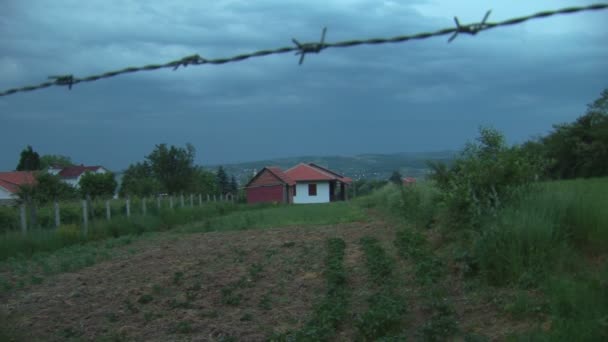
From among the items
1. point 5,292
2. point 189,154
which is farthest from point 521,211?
point 189,154

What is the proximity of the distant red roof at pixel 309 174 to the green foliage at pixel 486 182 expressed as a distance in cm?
6046

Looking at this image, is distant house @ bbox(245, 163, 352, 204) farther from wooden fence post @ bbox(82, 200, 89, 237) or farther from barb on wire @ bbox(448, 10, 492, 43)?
barb on wire @ bbox(448, 10, 492, 43)

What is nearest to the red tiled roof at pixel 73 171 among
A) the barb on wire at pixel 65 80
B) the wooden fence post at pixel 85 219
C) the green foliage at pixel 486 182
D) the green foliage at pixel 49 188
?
the green foliage at pixel 49 188

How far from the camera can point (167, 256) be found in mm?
13500

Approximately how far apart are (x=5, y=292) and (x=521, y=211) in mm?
8184

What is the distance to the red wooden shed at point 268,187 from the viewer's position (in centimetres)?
6388

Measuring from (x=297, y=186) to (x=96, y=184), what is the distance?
3204 centimetres

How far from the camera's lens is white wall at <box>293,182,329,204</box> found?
236ft

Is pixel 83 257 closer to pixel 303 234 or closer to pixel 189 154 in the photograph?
pixel 303 234

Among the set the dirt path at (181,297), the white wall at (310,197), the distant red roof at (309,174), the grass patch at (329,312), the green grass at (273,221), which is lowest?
the white wall at (310,197)

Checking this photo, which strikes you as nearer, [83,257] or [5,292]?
[5,292]

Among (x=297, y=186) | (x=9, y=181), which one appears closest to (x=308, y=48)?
(x=9, y=181)

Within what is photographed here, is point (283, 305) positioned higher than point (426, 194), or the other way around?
point (426, 194)

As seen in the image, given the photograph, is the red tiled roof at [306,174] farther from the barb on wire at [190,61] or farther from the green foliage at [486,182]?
the barb on wire at [190,61]
